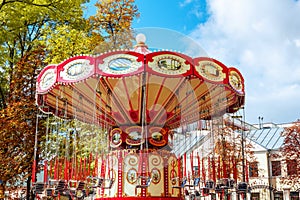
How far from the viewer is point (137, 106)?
11.2 metres

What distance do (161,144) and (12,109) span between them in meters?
9.00

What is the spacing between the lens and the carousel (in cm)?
943

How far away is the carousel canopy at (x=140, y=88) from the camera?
30.8 feet

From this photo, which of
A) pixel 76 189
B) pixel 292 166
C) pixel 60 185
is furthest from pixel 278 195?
pixel 60 185

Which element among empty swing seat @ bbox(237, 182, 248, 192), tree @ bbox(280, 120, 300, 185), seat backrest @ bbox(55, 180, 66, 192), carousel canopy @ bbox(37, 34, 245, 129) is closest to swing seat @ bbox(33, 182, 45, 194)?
seat backrest @ bbox(55, 180, 66, 192)

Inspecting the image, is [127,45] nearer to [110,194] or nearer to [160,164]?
[160,164]

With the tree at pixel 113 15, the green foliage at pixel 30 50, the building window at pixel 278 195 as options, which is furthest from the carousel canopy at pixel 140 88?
the building window at pixel 278 195

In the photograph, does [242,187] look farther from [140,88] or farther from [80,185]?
[80,185]

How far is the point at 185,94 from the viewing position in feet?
36.4

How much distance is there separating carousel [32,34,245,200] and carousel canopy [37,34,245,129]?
0.02 m

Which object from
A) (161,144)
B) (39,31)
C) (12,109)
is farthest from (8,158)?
(161,144)

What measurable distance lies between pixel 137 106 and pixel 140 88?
80cm

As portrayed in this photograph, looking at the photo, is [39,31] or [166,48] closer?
[166,48]

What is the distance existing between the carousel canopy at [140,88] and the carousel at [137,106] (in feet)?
0.07
